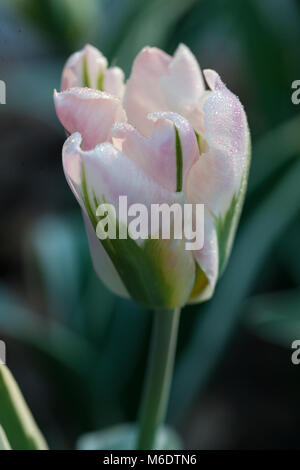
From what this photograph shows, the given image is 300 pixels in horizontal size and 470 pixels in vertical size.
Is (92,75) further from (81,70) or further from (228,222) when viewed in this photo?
(228,222)

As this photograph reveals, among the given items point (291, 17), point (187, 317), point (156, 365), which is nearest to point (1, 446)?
point (156, 365)

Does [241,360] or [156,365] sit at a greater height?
[241,360]

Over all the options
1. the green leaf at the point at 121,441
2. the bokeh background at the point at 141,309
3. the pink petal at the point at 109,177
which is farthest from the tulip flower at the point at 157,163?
the bokeh background at the point at 141,309

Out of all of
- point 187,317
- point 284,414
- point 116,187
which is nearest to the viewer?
point 116,187

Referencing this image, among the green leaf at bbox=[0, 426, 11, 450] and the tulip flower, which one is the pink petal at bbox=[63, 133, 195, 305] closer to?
Answer: the tulip flower

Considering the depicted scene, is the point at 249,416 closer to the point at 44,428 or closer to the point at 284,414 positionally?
the point at 284,414

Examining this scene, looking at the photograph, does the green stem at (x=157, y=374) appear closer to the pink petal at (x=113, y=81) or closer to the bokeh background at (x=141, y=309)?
the pink petal at (x=113, y=81)

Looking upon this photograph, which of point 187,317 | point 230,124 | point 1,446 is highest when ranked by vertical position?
point 187,317
